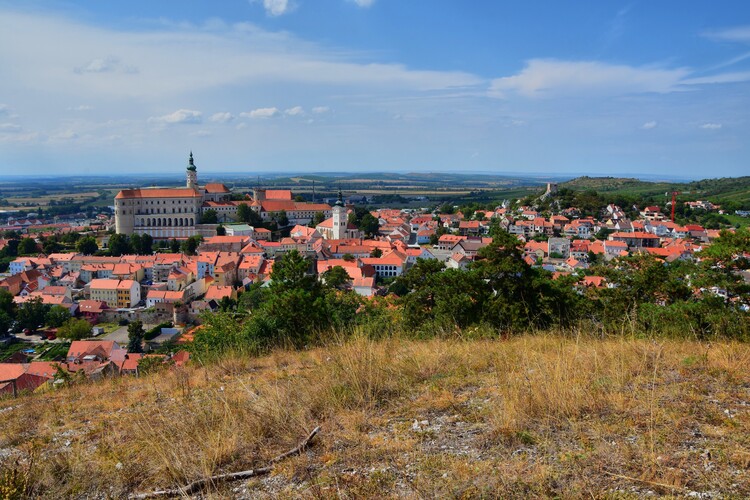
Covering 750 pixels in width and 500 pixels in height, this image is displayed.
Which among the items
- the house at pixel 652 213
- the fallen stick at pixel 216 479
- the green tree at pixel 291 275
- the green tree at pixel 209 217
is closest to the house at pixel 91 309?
the green tree at pixel 209 217

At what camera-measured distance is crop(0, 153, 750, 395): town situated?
107 ft

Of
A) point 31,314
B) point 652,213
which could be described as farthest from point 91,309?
point 652,213

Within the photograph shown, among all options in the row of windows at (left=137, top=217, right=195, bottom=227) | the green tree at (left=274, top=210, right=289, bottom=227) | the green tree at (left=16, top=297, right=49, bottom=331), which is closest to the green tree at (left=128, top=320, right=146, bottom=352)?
the green tree at (left=16, top=297, right=49, bottom=331)

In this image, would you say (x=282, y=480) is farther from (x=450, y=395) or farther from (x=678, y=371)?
(x=678, y=371)

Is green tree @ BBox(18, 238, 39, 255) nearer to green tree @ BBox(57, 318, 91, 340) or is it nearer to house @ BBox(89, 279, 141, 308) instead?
house @ BBox(89, 279, 141, 308)

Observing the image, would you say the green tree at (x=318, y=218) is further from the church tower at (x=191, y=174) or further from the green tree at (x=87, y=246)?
the green tree at (x=87, y=246)

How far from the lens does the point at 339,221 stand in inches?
2464

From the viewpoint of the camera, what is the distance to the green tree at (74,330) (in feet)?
108

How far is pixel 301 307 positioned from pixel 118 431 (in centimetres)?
519

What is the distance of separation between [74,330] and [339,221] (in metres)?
34.4

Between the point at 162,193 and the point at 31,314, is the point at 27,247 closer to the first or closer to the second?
the point at 162,193

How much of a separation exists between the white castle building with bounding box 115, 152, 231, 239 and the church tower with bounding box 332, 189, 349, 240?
17.5 metres

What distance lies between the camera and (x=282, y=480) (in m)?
2.72

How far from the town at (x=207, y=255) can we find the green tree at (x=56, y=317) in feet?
0.25
